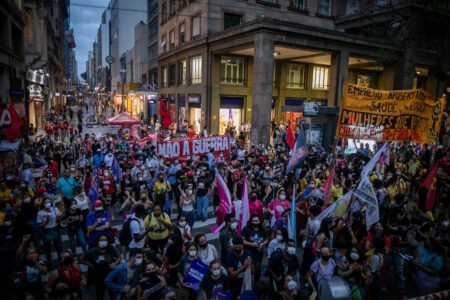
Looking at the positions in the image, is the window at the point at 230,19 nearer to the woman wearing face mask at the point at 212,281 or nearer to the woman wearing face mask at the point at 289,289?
the woman wearing face mask at the point at 212,281

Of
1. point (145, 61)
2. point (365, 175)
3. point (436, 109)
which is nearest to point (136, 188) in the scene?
point (365, 175)

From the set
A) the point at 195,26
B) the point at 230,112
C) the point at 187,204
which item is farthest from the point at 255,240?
the point at 195,26

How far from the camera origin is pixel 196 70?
106 feet

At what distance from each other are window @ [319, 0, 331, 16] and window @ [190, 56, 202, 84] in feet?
44.3

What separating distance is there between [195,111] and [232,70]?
18.5ft

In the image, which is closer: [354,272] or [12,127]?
[354,272]

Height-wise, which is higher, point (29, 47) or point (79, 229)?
point (29, 47)

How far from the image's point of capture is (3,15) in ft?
67.6

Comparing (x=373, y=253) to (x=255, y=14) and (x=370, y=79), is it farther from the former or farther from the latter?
(x=370, y=79)

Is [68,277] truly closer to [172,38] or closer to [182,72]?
[182,72]

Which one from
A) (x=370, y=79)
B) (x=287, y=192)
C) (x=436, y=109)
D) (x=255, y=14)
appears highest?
(x=255, y=14)

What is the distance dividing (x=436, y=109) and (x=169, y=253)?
33.5ft

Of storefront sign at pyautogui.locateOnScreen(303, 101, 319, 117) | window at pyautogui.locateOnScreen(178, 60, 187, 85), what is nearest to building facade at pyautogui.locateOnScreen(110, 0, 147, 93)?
window at pyautogui.locateOnScreen(178, 60, 187, 85)

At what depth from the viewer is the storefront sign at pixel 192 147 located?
12.9 meters
